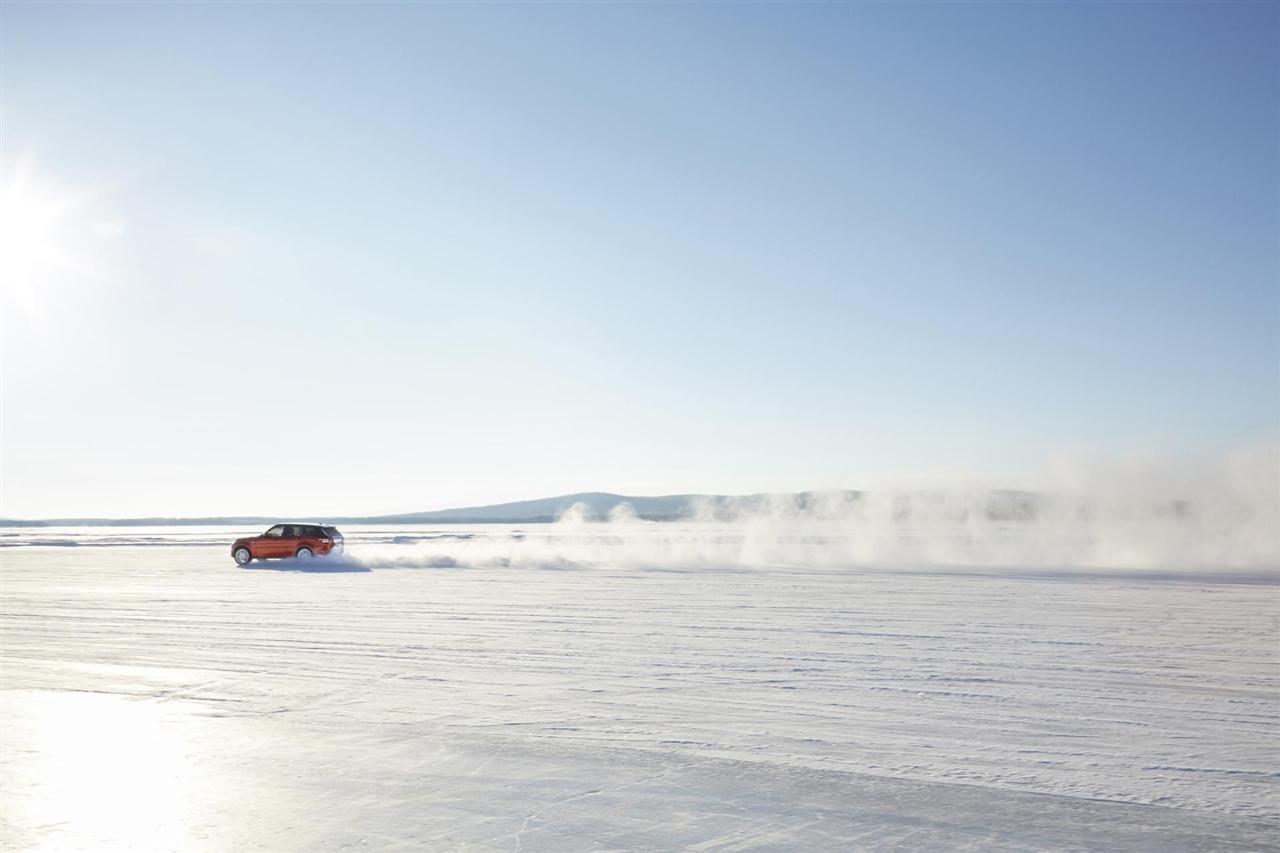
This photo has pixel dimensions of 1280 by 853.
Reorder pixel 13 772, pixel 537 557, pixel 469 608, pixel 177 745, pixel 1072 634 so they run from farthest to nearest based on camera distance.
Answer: pixel 537 557, pixel 469 608, pixel 1072 634, pixel 177 745, pixel 13 772

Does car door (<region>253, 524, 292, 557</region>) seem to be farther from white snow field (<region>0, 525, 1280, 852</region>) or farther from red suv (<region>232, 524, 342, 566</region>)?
white snow field (<region>0, 525, 1280, 852</region>)

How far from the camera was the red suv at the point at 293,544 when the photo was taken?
35.8 metres

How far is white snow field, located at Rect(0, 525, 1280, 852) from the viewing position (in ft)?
19.0

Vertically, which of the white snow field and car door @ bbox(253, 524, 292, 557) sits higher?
car door @ bbox(253, 524, 292, 557)

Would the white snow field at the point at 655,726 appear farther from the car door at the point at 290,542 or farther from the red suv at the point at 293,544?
the car door at the point at 290,542

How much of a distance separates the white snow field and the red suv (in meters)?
17.5

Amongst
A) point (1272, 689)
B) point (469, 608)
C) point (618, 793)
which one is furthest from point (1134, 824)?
point (469, 608)

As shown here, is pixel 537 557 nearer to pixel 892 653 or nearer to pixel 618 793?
pixel 892 653

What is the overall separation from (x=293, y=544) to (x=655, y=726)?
3160 centimetres

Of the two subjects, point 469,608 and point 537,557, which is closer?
point 469,608

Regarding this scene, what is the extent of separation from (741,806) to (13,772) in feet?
19.9

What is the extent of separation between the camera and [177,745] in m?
8.07

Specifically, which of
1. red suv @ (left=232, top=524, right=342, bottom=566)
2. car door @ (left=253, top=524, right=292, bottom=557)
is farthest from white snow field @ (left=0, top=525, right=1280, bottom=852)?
car door @ (left=253, top=524, right=292, bottom=557)

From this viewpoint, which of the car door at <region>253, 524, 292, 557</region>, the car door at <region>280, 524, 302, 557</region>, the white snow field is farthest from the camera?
the car door at <region>280, 524, 302, 557</region>
